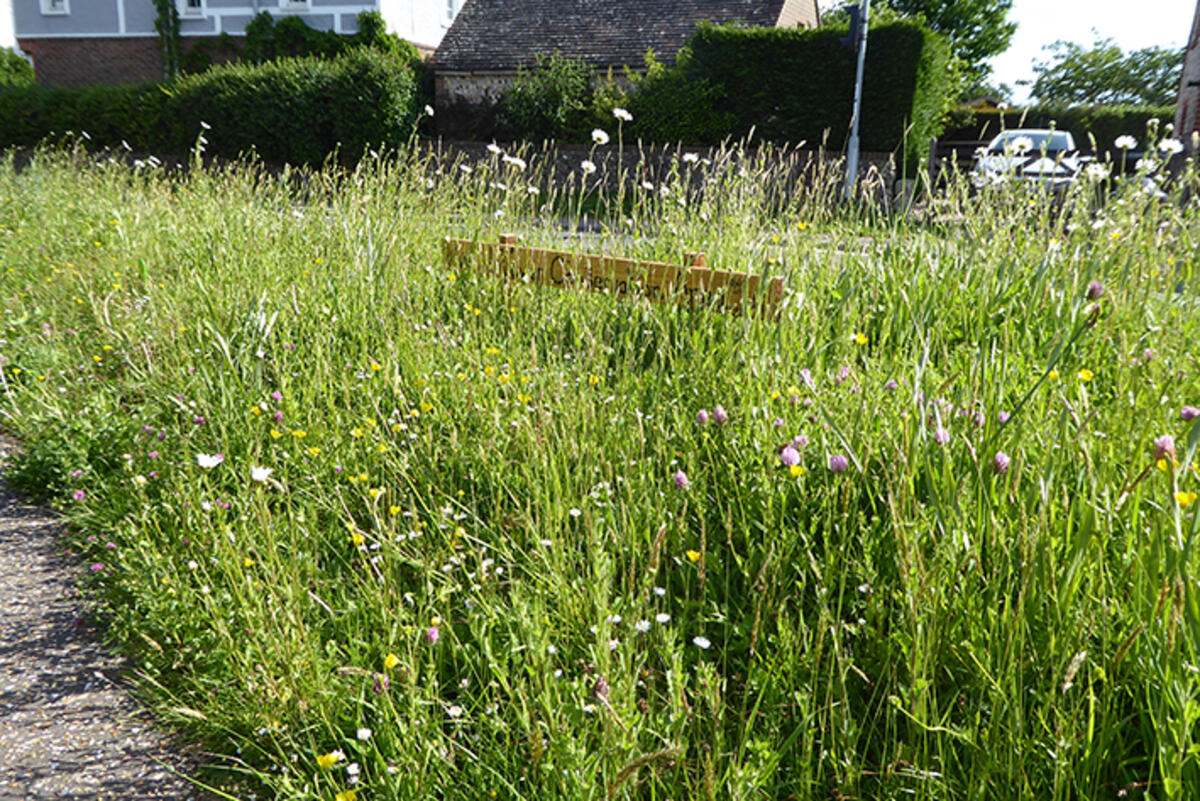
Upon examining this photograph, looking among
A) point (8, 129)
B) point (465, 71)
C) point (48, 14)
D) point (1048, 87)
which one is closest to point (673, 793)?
point (465, 71)

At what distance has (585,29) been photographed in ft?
80.5

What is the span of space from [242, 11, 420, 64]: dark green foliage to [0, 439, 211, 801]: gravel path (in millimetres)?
24803

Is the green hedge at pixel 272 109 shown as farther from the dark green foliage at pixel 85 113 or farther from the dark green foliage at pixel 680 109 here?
the dark green foliage at pixel 680 109

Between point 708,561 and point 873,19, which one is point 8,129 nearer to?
point 873,19

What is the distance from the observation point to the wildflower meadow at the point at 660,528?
1601mm

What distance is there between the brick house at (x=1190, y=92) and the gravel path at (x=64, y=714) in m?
17.3

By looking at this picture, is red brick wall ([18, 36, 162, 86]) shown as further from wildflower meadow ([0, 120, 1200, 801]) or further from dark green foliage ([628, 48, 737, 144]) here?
wildflower meadow ([0, 120, 1200, 801])

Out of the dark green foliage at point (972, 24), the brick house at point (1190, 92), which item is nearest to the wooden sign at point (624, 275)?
the brick house at point (1190, 92)

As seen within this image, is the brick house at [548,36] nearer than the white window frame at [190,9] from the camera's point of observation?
Yes

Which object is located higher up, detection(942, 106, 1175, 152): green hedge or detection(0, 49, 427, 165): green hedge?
detection(942, 106, 1175, 152): green hedge

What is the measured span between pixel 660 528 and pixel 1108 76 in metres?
67.8

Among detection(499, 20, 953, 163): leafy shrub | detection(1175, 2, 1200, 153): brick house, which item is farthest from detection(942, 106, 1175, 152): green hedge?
detection(499, 20, 953, 163): leafy shrub

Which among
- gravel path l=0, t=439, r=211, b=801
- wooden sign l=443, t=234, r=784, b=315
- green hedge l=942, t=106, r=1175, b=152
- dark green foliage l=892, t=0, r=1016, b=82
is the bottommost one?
gravel path l=0, t=439, r=211, b=801

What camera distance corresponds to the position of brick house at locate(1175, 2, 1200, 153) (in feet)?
48.6
